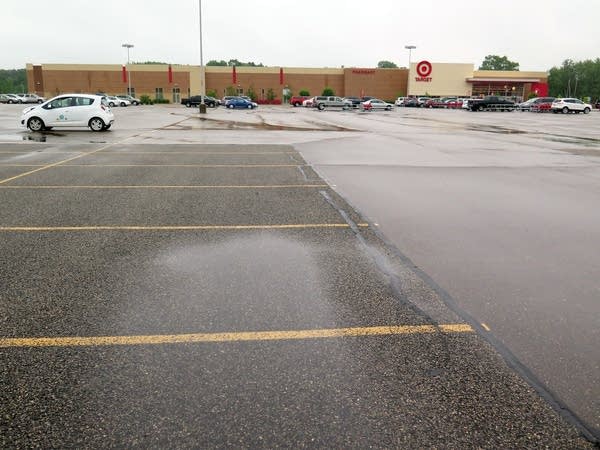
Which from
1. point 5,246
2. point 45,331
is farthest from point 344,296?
point 5,246

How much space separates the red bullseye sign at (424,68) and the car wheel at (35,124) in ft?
279

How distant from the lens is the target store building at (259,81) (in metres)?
99.6

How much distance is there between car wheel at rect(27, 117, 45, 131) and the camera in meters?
24.0

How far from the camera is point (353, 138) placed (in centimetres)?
2277

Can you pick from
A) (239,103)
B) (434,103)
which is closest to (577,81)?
(434,103)

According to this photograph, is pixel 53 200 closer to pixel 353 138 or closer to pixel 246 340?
pixel 246 340

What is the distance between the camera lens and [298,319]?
4.27 metres

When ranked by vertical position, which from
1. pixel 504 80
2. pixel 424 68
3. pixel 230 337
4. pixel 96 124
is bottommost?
pixel 230 337

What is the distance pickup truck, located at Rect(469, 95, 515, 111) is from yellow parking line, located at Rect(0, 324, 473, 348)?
6851 cm

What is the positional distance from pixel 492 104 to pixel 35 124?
57936mm

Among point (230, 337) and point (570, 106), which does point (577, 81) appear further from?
point (230, 337)

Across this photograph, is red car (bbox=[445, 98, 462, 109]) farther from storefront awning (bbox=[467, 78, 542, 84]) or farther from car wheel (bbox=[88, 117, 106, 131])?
car wheel (bbox=[88, 117, 106, 131])

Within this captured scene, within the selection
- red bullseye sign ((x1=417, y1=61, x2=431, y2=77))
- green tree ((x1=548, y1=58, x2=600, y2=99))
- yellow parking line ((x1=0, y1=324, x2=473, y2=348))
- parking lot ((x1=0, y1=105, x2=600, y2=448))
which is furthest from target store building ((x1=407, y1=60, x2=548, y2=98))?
yellow parking line ((x1=0, y1=324, x2=473, y2=348))

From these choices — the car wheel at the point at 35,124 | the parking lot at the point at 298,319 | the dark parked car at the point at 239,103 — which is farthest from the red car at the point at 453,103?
the parking lot at the point at 298,319
